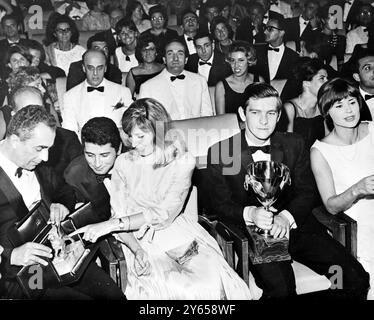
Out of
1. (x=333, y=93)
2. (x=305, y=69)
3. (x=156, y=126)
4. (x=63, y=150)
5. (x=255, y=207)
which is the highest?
(x=305, y=69)

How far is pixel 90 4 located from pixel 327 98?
1483mm

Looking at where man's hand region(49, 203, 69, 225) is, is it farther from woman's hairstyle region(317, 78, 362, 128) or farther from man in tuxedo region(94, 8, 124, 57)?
woman's hairstyle region(317, 78, 362, 128)

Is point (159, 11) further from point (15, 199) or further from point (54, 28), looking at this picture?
point (15, 199)

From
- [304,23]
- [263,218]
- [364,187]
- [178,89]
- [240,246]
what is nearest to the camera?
[240,246]

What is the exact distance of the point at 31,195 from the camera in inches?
111

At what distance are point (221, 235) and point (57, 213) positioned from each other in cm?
89

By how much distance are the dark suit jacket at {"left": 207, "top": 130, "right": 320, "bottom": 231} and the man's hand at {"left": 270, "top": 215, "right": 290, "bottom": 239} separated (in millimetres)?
77

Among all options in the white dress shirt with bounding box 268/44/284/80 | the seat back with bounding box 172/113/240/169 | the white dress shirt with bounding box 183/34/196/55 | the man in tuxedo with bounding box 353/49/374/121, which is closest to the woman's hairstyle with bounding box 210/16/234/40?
the white dress shirt with bounding box 183/34/196/55

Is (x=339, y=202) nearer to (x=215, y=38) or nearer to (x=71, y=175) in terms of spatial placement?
(x=215, y=38)

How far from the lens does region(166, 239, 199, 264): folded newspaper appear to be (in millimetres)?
2797

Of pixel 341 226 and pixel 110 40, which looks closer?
pixel 341 226

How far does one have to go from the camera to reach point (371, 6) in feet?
10.3

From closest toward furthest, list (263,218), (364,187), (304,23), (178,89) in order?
(263,218)
(364,187)
(178,89)
(304,23)

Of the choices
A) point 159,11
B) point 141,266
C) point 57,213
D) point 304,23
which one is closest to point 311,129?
point 304,23
